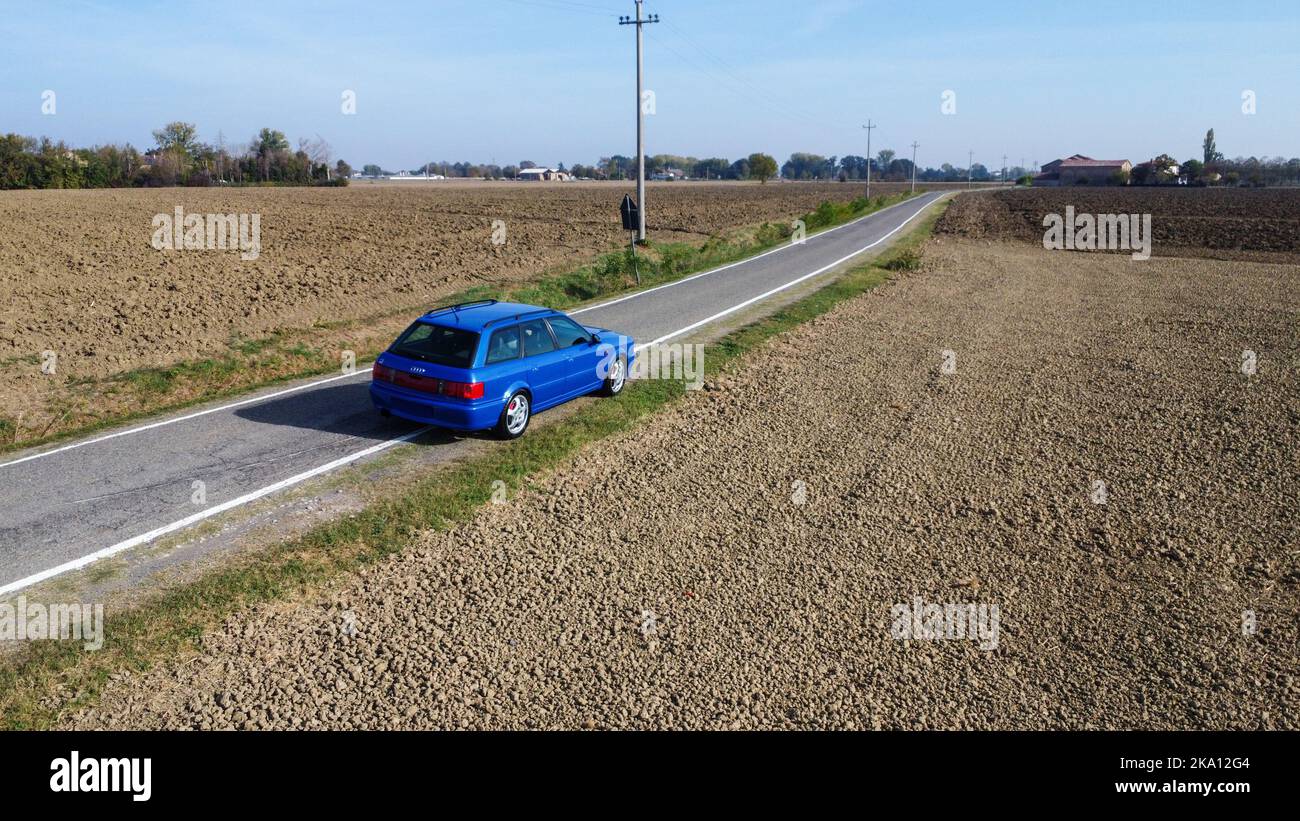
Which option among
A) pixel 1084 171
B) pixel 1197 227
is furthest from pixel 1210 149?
pixel 1197 227

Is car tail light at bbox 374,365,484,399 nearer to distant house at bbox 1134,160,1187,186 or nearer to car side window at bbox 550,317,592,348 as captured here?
car side window at bbox 550,317,592,348

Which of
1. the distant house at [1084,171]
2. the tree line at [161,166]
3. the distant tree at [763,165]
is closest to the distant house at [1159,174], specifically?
the distant house at [1084,171]

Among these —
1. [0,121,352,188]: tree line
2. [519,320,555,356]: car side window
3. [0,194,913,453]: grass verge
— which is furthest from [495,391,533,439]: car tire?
[0,121,352,188]: tree line

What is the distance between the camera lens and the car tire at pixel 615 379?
1297 cm

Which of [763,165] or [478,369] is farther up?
[763,165]

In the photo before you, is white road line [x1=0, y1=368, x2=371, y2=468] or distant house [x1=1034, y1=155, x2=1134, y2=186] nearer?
white road line [x1=0, y1=368, x2=371, y2=468]

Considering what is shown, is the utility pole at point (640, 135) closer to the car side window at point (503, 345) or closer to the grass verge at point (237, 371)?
the grass verge at point (237, 371)

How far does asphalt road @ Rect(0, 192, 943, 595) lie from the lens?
7.74 m

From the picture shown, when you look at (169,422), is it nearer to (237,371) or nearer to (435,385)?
(237,371)

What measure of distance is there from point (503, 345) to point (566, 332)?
58.9 inches

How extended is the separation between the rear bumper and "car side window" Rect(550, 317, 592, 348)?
1.80m

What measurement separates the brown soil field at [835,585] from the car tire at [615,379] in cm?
106

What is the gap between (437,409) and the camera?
10.3 m
